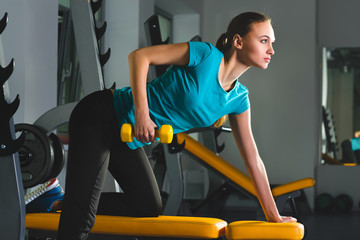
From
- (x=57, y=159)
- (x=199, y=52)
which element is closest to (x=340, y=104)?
(x=57, y=159)

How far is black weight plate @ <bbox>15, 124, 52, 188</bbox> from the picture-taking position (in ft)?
8.13

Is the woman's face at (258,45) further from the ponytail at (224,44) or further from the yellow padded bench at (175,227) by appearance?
the yellow padded bench at (175,227)

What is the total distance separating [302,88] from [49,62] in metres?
3.61

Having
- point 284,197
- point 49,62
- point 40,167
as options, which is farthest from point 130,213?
point 284,197

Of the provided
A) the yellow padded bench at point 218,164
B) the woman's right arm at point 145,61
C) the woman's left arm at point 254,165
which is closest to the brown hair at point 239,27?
the woman's right arm at point 145,61

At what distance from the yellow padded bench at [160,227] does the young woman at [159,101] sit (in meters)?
0.35

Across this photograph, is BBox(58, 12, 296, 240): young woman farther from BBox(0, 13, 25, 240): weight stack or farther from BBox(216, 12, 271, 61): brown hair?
BBox(0, 13, 25, 240): weight stack

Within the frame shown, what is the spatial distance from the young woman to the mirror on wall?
15.9ft

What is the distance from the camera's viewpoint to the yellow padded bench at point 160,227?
2.17m

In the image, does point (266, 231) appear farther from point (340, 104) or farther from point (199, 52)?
point (340, 104)

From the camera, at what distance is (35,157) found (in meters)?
2.51

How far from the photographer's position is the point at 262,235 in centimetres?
199

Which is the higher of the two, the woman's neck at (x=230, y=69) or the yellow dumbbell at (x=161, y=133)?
the woman's neck at (x=230, y=69)

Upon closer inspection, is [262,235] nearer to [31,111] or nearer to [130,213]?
[130,213]
